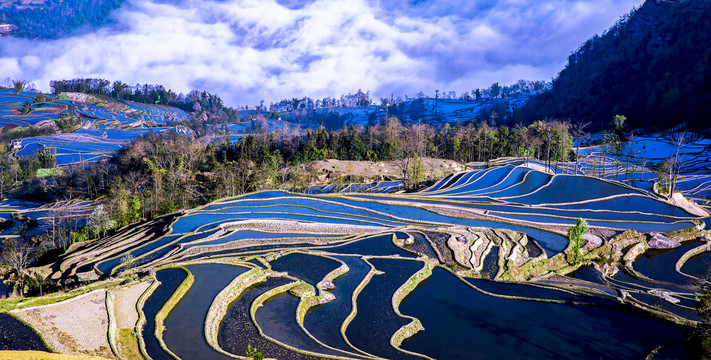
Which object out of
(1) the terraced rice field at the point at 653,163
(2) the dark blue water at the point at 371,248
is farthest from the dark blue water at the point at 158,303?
(1) the terraced rice field at the point at 653,163

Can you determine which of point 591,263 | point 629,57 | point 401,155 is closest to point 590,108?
point 629,57

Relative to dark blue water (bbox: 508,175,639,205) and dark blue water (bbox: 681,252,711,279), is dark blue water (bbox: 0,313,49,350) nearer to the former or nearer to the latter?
dark blue water (bbox: 681,252,711,279)

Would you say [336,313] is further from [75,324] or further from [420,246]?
[420,246]

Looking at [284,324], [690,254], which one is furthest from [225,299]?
[690,254]

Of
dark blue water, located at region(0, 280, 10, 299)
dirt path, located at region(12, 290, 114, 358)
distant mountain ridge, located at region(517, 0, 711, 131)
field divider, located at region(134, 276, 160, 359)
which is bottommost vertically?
dark blue water, located at region(0, 280, 10, 299)

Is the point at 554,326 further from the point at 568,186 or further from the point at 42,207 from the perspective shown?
the point at 42,207

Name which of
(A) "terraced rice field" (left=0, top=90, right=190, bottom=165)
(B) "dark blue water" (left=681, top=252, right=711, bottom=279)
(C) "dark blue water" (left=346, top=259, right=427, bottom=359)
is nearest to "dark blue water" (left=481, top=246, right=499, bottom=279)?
(C) "dark blue water" (left=346, top=259, right=427, bottom=359)

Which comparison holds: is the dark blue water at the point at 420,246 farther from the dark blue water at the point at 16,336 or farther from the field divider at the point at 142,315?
the dark blue water at the point at 16,336
